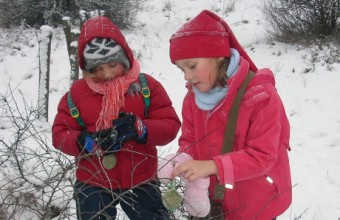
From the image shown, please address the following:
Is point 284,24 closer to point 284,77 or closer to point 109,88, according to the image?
point 284,77

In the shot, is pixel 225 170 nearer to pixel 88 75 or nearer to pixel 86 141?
pixel 86 141

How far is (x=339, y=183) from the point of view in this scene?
3.59 metres

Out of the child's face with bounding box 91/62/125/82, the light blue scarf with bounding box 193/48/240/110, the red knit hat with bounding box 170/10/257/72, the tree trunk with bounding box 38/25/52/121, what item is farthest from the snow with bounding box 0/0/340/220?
the red knit hat with bounding box 170/10/257/72

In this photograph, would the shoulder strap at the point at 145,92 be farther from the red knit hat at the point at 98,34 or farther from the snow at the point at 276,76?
the snow at the point at 276,76

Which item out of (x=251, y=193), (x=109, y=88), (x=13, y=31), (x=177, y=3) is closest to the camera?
(x=251, y=193)

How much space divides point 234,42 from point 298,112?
12.5 ft

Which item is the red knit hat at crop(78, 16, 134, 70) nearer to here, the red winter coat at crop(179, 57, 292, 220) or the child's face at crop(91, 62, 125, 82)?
the child's face at crop(91, 62, 125, 82)

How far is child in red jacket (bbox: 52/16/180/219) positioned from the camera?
1.96 metres

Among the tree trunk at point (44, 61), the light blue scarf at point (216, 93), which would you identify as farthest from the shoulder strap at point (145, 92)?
the tree trunk at point (44, 61)

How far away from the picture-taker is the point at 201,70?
152 cm

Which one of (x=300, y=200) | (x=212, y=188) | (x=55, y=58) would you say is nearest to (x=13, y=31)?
(x=55, y=58)

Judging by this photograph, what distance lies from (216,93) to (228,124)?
140mm

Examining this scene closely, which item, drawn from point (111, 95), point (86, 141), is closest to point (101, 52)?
point (111, 95)

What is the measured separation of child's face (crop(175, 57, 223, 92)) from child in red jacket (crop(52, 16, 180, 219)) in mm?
461
